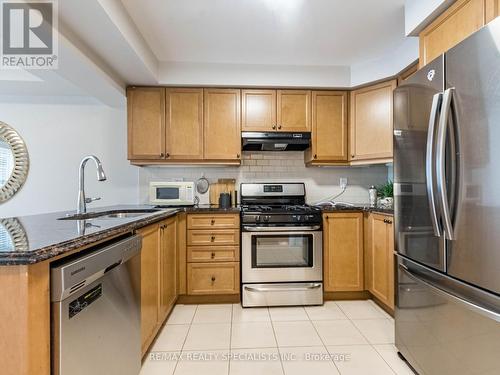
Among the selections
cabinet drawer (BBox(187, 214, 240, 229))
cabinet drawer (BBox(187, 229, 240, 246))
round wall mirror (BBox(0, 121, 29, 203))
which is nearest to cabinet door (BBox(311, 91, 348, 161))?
cabinet drawer (BBox(187, 214, 240, 229))

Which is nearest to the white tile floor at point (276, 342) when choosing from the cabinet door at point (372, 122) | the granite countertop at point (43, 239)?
the granite countertop at point (43, 239)

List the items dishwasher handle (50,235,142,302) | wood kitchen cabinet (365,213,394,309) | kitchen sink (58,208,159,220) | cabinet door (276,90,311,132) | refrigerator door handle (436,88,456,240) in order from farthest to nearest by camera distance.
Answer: cabinet door (276,90,311,132) < wood kitchen cabinet (365,213,394,309) < kitchen sink (58,208,159,220) < refrigerator door handle (436,88,456,240) < dishwasher handle (50,235,142,302)

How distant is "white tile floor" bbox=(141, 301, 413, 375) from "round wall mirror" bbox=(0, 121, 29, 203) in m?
2.43

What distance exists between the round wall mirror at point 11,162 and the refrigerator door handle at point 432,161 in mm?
3977

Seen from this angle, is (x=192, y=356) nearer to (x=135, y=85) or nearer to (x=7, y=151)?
(x=135, y=85)

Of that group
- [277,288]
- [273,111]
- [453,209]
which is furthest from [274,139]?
[453,209]

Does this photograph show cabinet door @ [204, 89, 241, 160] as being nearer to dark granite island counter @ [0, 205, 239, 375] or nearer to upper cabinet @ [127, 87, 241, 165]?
upper cabinet @ [127, 87, 241, 165]

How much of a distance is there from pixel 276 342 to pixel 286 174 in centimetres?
184

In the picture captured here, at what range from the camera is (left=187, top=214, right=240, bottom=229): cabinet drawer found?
265cm

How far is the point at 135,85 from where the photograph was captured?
285 cm

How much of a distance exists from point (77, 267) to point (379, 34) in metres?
2.74

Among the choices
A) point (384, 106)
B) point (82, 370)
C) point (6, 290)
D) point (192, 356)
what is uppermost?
point (384, 106)

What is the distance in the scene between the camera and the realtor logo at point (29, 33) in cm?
157

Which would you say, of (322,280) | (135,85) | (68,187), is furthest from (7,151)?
(322,280)
